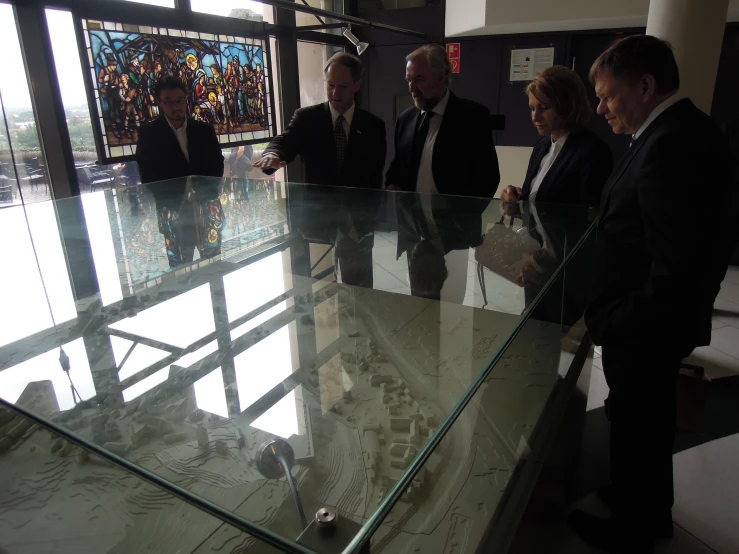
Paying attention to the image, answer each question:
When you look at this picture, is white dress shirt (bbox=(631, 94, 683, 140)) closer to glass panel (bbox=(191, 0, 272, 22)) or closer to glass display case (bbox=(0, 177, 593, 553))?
glass display case (bbox=(0, 177, 593, 553))

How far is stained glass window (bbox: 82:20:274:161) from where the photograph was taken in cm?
346

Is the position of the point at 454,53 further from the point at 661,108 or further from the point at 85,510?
the point at 85,510

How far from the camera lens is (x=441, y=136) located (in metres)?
2.42

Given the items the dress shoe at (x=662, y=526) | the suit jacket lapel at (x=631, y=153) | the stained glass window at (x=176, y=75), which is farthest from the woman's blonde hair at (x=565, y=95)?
the stained glass window at (x=176, y=75)

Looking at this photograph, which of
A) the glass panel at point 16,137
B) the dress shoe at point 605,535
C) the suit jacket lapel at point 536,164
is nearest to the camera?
the dress shoe at point 605,535

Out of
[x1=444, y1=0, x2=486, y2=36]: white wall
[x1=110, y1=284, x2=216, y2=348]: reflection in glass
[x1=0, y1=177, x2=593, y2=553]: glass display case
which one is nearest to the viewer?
[x1=0, y1=177, x2=593, y2=553]: glass display case

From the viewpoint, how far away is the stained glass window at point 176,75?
136 inches

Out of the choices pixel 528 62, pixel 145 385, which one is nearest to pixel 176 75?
pixel 528 62

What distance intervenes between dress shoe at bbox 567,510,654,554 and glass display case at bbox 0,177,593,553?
534 mm

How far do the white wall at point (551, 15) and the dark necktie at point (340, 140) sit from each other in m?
2.65

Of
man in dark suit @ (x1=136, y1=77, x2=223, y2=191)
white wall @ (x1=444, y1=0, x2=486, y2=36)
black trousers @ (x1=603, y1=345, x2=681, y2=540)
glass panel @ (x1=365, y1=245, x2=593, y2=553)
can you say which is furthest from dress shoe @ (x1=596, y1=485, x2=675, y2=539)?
white wall @ (x1=444, y1=0, x2=486, y2=36)

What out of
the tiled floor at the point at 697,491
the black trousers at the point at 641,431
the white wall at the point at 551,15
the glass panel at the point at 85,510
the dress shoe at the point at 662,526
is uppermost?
the white wall at the point at 551,15

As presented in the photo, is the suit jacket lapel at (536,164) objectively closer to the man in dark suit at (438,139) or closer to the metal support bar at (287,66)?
the man in dark suit at (438,139)

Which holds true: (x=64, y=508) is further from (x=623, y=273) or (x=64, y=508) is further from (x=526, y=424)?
(x=623, y=273)
